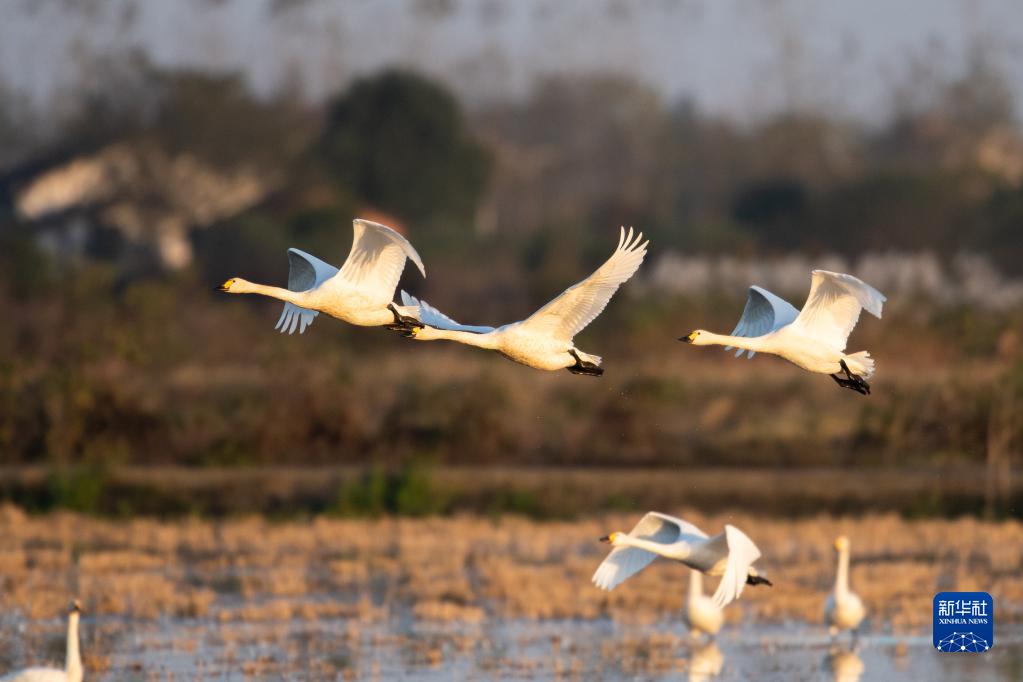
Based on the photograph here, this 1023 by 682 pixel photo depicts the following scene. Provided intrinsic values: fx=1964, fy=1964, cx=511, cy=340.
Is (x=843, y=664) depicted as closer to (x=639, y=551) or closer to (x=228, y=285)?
(x=639, y=551)

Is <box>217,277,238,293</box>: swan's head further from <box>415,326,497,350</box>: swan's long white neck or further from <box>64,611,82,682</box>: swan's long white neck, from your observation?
<box>64,611,82,682</box>: swan's long white neck

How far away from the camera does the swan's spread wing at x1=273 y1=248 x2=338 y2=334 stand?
1223 cm

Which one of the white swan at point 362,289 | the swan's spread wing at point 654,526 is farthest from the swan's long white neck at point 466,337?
the swan's spread wing at point 654,526

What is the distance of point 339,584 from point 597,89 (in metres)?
43.9

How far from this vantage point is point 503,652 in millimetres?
15172

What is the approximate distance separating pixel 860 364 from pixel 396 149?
39.2 meters

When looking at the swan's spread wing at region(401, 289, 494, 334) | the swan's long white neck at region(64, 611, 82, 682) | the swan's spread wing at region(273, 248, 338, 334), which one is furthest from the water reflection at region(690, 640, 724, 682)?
the swan's long white neck at region(64, 611, 82, 682)

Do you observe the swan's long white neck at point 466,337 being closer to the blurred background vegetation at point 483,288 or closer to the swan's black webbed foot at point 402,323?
the swan's black webbed foot at point 402,323

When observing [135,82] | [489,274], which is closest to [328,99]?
[135,82]

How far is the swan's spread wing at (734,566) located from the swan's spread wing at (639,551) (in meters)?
0.77

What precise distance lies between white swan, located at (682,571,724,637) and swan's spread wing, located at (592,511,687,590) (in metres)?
2.20

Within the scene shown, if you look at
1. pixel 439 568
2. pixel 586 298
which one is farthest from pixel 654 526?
pixel 439 568

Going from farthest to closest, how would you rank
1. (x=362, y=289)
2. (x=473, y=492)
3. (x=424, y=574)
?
(x=473, y=492) → (x=424, y=574) → (x=362, y=289)

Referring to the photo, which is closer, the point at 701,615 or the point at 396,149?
the point at 701,615
